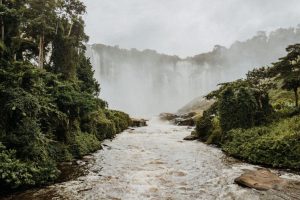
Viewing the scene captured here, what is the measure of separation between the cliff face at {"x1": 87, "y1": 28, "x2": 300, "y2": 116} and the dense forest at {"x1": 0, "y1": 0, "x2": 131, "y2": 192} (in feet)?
401

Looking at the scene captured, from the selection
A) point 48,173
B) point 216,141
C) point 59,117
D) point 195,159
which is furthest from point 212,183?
point 216,141

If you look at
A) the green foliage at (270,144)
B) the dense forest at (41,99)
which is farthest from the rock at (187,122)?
the green foliage at (270,144)

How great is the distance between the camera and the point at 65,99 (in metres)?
→ 23.6

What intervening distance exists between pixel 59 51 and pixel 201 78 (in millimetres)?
146136

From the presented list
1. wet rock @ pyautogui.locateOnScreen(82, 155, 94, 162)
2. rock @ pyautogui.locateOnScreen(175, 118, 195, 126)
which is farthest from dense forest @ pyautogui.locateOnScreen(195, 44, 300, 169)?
rock @ pyautogui.locateOnScreen(175, 118, 195, 126)

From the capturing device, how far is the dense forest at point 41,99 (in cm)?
1591

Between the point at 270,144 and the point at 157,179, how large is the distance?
836 centimetres

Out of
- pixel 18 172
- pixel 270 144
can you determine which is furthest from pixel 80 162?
pixel 270 144

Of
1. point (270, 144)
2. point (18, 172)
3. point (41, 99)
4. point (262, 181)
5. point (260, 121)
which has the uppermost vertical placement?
point (41, 99)

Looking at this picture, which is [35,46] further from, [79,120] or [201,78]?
[201,78]

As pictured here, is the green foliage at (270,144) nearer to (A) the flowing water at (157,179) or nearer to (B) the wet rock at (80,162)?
(A) the flowing water at (157,179)

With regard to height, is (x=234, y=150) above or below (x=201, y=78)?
below

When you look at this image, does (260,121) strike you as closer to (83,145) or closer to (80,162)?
(83,145)

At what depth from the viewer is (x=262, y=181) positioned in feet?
50.6
